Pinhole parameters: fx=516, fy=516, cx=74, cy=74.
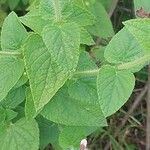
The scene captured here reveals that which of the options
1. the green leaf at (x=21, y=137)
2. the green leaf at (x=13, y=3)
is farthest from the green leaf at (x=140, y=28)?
the green leaf at (x=13, y=3)

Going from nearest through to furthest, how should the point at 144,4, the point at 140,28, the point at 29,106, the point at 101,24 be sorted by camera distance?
1. the point at 140,28
2. the point at 29,106
3. the point at 144,4
4. the point at 101,24

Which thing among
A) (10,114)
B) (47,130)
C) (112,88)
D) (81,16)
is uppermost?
(81,16)

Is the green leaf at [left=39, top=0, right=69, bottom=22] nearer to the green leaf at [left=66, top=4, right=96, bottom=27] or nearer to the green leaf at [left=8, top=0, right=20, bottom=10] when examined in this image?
the green leaf at [left=66, top=4, right=96, bottom=27]

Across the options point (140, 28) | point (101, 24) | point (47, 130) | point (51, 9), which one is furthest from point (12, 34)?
point (101, 24)

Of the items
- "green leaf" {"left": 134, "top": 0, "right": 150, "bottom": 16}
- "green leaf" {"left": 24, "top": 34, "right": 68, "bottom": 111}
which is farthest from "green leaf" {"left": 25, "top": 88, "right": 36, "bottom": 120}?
"green leaf" {"left": 134, "top": 0, "right": 150, "bottom": 16}

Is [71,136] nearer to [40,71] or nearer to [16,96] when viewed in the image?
[16,96]

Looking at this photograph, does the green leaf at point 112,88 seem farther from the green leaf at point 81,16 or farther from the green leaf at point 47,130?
the green leaf at point 47,130
